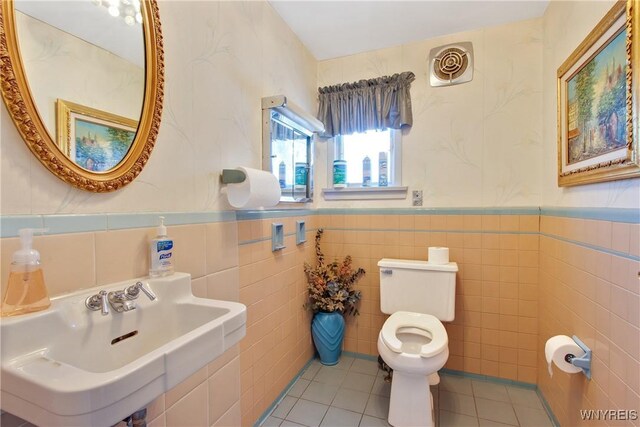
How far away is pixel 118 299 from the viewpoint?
0.81 m

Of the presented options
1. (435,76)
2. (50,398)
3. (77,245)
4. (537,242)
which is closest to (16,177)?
(77,245)

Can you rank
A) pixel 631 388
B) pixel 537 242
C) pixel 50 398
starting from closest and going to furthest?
1. pixel 50 398
2. pixel 631 388
3. pixel 537 242

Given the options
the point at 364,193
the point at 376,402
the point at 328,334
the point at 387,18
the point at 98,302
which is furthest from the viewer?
the point at 364,193

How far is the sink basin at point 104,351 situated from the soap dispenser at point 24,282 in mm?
34

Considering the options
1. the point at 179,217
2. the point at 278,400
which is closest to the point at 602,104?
the point at 179,217

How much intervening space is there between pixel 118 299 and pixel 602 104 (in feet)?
6.02

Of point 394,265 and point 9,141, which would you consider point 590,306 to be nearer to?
point 394,265

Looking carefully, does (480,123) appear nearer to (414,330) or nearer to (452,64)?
(452,64)

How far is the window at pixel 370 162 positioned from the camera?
220 cm

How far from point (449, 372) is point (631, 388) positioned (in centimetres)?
123

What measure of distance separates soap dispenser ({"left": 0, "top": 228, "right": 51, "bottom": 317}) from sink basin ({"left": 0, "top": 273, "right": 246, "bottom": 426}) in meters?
0.03

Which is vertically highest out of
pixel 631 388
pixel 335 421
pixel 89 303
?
pixel 89 303

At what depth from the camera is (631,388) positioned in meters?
0.96
